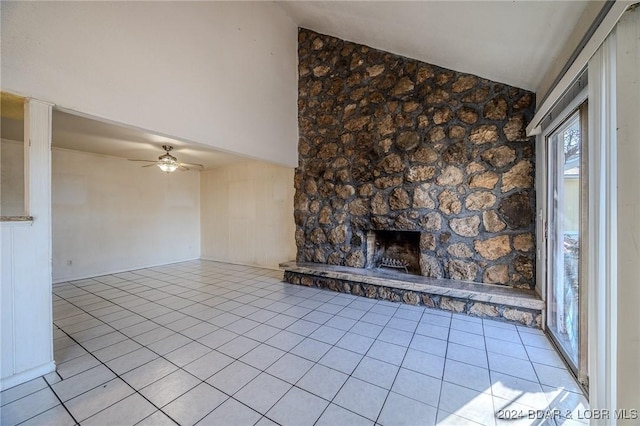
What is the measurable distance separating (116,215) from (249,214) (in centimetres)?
248

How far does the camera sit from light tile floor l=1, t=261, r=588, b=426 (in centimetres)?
146

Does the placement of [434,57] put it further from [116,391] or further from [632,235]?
[116,391]

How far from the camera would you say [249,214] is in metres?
5.25

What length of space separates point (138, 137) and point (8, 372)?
254 cm

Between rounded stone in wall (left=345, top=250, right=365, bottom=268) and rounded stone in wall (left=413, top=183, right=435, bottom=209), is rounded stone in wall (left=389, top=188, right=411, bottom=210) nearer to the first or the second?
rounded stone in wall (left=413, top=183, right=435, bottom=209)

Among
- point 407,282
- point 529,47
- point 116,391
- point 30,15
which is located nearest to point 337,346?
point 407,282

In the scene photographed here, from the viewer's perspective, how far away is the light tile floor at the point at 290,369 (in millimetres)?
1458

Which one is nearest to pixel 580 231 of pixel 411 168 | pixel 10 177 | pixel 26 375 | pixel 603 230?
pixel 603 230

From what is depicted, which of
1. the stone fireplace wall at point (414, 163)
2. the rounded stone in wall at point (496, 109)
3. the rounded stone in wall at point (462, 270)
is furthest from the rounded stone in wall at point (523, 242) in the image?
the rounded stone in wall at point (496, 109)

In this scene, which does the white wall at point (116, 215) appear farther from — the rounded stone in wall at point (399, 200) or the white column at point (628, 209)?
the white column at point (628, 209)

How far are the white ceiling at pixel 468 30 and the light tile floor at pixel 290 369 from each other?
7.88ft

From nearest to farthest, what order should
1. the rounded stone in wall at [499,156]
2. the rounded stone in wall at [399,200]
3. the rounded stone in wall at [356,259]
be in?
the rounded stone in wall at [499,156] < the rounded stone in wall at [399,200] < the rounded stone in wall at [356,259]

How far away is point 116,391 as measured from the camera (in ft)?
5.37

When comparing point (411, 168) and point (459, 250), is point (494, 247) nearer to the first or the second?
point (459, 250)
